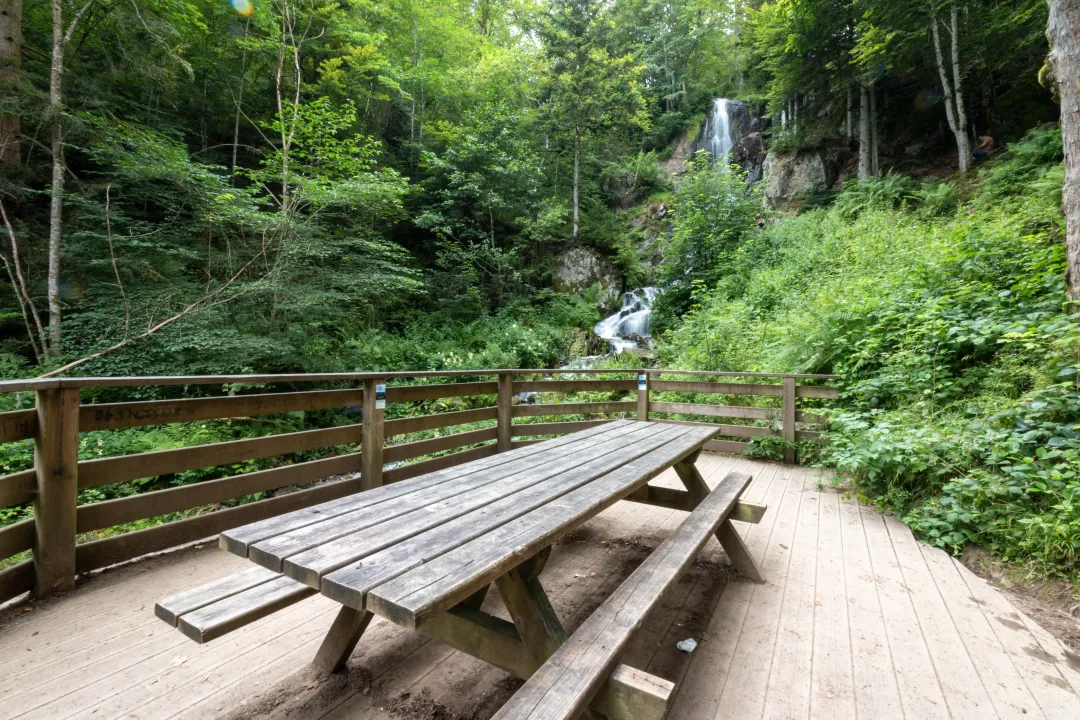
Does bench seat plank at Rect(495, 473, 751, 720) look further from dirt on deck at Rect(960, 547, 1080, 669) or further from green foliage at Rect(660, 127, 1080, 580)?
green foliage at Rect(660, 127, 1080, 580)

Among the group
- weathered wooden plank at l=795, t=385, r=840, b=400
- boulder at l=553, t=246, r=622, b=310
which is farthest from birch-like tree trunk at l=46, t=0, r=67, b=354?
boulder at l=553, t=246, r=622, b=310

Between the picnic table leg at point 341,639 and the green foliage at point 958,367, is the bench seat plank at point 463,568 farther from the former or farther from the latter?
the green foliage at point 958,367

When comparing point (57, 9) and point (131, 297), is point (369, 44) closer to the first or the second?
point (57, 9)

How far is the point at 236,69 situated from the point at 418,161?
418 cm

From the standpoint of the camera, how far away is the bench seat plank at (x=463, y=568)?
860 mm

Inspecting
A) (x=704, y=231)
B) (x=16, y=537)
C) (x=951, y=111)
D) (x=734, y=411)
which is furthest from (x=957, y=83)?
(x=16, y=537)

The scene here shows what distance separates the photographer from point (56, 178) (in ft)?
16.8

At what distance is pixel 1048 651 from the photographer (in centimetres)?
171

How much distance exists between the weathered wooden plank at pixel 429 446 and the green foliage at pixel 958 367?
2.86 meters

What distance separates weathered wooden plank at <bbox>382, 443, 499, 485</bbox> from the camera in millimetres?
3231

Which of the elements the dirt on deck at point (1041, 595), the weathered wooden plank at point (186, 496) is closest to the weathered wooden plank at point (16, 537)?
the weathered wooden plank at point (186, 496)

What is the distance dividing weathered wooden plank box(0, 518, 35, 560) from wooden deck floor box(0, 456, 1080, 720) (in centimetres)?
25

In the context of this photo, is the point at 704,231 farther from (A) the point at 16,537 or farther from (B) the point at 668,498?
(A) the point at 16,537

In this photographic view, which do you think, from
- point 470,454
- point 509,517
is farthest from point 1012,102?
point 509,517
